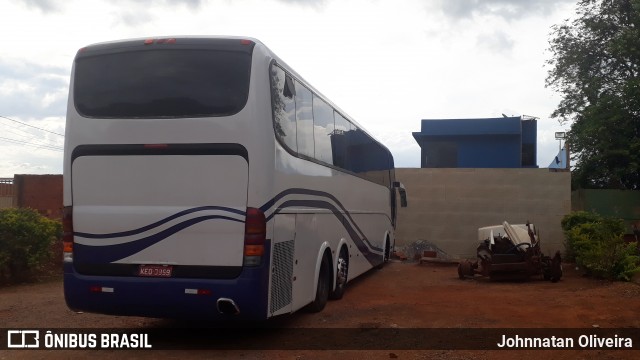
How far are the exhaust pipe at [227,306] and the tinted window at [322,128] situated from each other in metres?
3.05

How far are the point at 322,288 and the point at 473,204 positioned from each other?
1084 centimetres

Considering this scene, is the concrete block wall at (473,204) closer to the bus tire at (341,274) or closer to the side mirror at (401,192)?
the side mirror at (401,192)

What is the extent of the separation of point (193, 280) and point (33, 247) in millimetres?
7651

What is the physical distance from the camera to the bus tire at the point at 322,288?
9133mm

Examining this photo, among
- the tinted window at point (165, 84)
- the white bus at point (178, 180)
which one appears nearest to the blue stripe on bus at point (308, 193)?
the white bus at point (178, 180)

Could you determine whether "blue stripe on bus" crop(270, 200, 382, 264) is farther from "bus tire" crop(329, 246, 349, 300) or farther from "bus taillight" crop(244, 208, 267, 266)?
"bus tire" crop(329, 246, 349, 300)

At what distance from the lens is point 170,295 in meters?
6.49

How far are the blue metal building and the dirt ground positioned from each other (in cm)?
1716

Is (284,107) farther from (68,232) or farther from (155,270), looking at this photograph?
(68,232)

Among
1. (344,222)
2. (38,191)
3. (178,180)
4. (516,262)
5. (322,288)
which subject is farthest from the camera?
(38,191)

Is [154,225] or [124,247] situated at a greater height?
[154,225]

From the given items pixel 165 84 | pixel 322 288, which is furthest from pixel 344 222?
pixel 165 84

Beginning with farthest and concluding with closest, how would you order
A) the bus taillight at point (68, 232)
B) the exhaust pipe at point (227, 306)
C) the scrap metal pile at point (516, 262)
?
the scrap metal pile at point (516, 262) → the bus taillight at point (68, 232) → the exhaust pipe at point (227, 306)

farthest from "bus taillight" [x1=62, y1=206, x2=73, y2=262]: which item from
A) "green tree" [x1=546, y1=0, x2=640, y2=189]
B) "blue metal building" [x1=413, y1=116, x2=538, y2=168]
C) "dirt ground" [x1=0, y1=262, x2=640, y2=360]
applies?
"blue metal building" [x1=413, y1=116, x2=538, y2=168]
